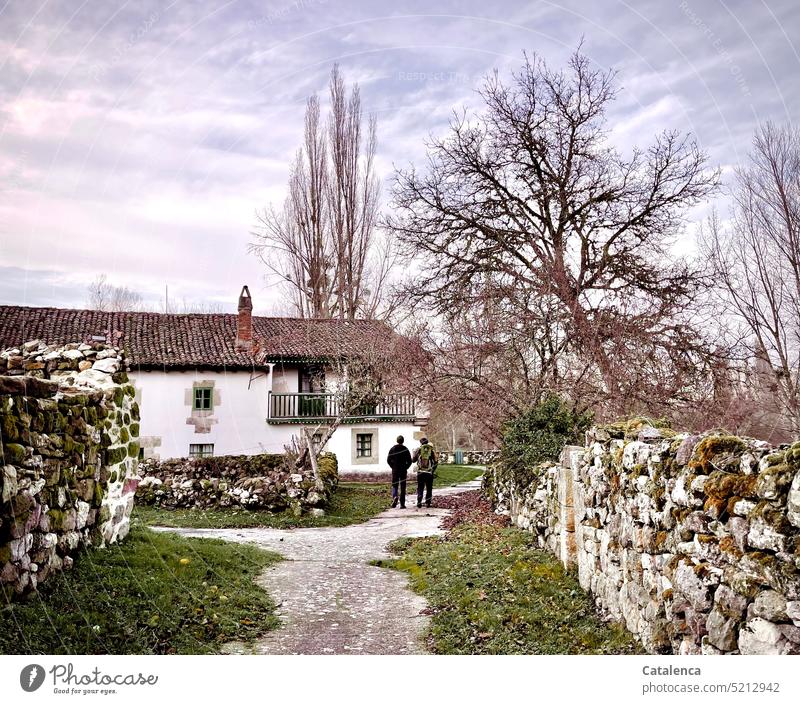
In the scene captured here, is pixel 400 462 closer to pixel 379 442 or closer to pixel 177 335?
pixel 379 442

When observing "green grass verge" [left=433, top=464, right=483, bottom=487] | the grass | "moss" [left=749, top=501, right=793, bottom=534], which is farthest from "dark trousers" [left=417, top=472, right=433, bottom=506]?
"moss" [left=749, top=501, right=793, bottom=534]

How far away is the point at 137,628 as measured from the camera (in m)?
4.73

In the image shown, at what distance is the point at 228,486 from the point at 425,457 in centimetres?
465

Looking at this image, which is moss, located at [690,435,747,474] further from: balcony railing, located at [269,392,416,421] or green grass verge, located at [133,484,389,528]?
balcony railing, located at [269,392,416,421]

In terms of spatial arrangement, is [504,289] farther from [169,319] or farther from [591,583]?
[169,319]

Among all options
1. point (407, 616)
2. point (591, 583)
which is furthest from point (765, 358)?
point (407, 616)

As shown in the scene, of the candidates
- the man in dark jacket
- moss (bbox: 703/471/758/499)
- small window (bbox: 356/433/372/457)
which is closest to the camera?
moss (bbox: 703/471/758/499)

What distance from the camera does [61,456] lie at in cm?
580

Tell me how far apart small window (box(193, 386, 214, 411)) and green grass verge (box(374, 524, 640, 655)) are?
15285mm

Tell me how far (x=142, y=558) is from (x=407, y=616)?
282cm

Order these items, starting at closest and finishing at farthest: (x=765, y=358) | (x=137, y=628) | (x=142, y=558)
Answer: (x=137, y=628)
(x=765, y=358)
(x=142, y=558)

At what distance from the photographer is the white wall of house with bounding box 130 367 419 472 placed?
21797mm

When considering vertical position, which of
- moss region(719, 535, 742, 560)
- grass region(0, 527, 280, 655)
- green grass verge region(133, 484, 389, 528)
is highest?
moss region(719, 535, 742, 560)

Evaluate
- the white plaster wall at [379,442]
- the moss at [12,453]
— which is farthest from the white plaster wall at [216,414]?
the moss at [12,453]
